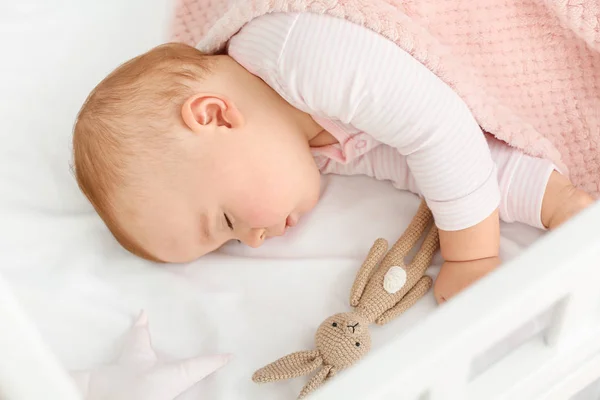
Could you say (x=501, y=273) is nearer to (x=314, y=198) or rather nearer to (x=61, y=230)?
(x=314, y=198)

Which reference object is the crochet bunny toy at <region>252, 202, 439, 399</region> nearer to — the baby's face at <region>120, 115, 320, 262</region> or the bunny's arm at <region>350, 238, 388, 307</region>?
the bunny's arm at <region>350, 238, 388, 307</region>

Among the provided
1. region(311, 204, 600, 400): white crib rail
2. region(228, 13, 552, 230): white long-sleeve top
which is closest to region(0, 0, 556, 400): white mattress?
region(228, 13, 552, 230): white long-sleeve top

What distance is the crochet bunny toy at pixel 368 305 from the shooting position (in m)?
0.78

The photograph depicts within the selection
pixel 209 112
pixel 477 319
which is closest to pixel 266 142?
pixel 209 112

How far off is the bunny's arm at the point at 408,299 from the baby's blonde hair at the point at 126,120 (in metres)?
0.33

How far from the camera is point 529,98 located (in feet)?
3.19

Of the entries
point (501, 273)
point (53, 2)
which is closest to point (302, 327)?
point (501, 273)

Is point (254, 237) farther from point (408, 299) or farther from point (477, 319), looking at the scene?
point (477, 319)

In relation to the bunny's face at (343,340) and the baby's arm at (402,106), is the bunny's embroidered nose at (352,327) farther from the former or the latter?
the baby's arm at (402,106)

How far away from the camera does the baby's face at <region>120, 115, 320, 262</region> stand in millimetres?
818

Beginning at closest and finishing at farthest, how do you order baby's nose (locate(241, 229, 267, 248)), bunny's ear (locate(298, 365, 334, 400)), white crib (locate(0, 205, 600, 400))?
1. white crib (locate(0, 205, 600, 400))
2. bunny's ear (locate(298, 365, 334, 400))
3. baby's nose (locate(241, 229, 267, 248))

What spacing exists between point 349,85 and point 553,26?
338 mm

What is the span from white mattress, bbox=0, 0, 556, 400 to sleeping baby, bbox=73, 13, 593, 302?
6cm

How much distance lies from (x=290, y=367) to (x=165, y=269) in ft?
0.82
